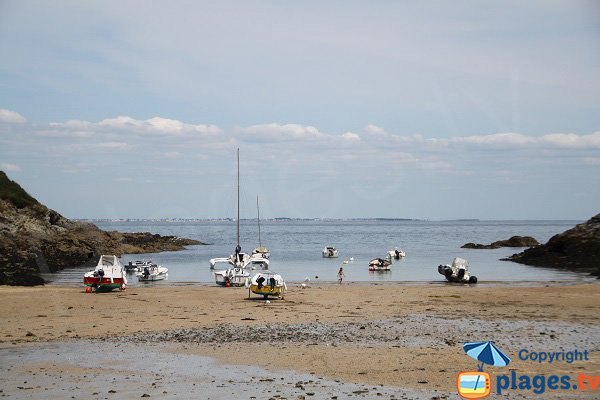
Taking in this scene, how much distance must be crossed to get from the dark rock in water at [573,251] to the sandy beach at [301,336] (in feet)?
80.9

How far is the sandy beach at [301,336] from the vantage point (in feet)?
54.0

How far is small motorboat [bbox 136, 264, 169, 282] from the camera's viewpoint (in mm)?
57031

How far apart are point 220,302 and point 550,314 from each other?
17599mm

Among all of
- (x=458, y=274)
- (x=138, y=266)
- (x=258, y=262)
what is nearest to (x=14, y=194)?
(x=138, y=266)

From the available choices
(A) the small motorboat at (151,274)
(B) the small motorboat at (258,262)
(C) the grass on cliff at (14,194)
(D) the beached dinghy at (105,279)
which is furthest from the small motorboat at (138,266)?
(C) the grass on cliff at (14,194)

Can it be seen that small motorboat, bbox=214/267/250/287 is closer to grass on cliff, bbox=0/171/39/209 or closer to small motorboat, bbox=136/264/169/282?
small motorboat, bbox=136/264/169/282

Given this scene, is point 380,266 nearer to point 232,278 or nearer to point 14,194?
point 232,278

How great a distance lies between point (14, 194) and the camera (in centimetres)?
8356

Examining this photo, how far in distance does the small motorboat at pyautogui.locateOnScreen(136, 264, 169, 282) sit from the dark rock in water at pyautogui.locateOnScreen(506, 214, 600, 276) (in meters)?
39.1

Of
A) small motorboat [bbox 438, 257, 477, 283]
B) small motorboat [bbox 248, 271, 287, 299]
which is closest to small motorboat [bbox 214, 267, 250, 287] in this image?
small motorboat [bbox 248, 271, 287, 299]

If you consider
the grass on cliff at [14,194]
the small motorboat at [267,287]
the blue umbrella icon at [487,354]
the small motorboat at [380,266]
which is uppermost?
the grass on cliff at [14,194]

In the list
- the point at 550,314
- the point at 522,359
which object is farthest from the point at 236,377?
the point at 550,314

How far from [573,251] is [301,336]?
53.7m

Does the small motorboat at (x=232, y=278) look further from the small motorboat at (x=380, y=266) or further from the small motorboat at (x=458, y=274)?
the small motorboat at (x=380, y=266)
